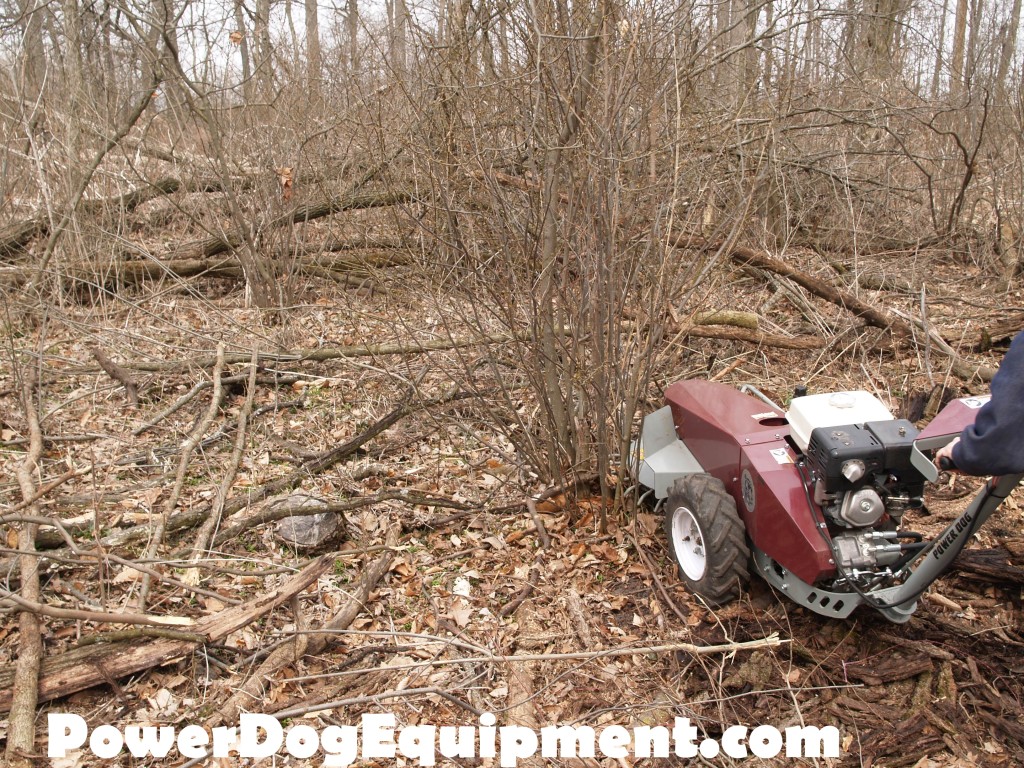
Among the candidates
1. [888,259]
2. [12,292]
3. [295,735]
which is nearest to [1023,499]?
[295,735]

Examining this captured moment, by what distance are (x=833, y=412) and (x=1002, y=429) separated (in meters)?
0.91

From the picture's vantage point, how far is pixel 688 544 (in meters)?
3.83

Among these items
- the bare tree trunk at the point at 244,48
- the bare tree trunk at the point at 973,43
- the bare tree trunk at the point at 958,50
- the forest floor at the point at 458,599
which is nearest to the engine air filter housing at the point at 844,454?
the forest floor at the point at 458,599

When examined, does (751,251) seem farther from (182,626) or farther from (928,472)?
(182,626)

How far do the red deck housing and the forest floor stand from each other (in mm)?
384

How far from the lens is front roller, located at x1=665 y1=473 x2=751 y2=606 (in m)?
3.36

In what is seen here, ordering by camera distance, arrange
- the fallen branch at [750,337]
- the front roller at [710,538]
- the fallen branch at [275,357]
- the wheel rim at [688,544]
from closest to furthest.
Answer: the front roller at [710,538] < the wheel rim at [688,544] < the fallen branch at [750,337] < the fallen branch at [275,357]

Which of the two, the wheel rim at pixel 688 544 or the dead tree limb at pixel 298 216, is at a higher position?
the dead tree limb at pixel 298 216

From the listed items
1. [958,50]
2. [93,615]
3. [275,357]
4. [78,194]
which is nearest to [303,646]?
[93,615]

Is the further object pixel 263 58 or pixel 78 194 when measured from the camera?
pixel 263 58

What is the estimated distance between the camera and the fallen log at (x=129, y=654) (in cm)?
316

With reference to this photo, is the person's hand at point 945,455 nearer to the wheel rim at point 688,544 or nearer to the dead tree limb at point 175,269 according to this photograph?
the wheel rim at point 688,544

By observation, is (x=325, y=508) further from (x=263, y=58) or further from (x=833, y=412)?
(x=263, y=58)

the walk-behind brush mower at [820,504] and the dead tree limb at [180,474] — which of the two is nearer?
the walk-behind brush mower at [820,504]
